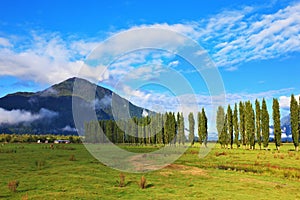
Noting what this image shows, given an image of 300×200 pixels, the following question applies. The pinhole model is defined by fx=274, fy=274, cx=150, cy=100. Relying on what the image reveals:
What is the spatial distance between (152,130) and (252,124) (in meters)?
52.9

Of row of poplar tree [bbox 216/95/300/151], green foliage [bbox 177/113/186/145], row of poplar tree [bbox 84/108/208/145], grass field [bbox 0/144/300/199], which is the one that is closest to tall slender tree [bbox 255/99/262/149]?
row of poplar tree [bbox 216/95/300/151]

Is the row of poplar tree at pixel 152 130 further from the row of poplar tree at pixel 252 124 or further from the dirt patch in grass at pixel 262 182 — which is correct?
the dirt patch in grass at pixel 262 182

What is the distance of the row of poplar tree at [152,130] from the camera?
111744 mm

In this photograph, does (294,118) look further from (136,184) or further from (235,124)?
(136,184)

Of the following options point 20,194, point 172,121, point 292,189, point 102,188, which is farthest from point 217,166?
point 172,121

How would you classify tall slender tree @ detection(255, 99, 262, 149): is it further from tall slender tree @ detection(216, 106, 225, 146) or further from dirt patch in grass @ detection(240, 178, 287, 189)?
dirt patch in grass @ detection(240, 178, 287, 189)

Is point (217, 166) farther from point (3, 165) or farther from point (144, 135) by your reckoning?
point (144, 135)

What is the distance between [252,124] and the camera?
83062 mm

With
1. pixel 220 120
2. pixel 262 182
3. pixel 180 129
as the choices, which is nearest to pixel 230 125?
pixel 220 120

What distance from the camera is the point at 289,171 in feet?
105

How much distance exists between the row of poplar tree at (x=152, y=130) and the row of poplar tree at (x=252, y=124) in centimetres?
918

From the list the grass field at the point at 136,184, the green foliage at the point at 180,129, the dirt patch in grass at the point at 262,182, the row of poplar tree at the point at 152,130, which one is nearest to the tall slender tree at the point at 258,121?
the row of poplar tree at the point at 152,130

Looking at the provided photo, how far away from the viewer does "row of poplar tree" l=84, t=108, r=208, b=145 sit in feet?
367

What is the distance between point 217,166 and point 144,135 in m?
88.3
